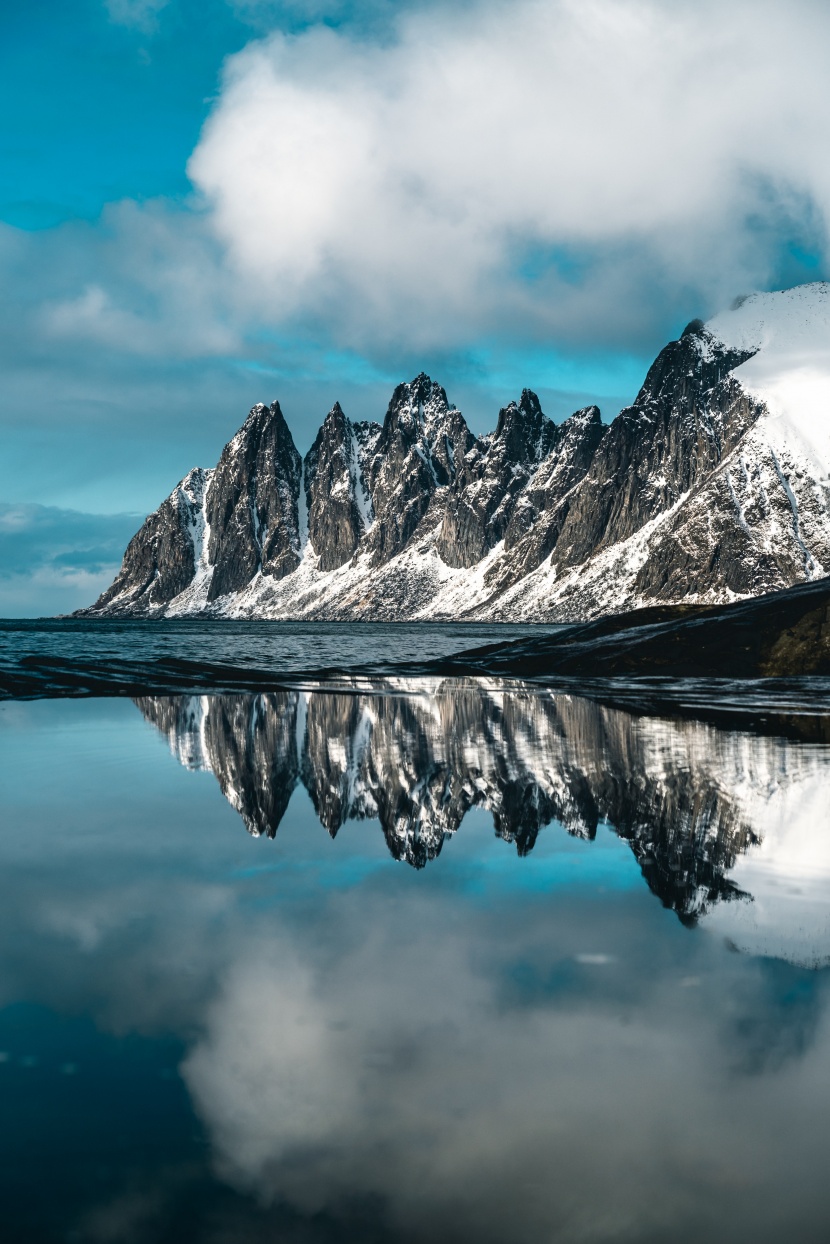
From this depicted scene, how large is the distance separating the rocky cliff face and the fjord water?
0.42 ft

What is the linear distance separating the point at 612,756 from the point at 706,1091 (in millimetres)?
13354

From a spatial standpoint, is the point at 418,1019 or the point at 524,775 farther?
the point at 524,775

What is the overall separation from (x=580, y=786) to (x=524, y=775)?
1393mm

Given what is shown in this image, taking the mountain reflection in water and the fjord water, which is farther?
the mountain reflection in water

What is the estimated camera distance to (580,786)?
15242 millimetres

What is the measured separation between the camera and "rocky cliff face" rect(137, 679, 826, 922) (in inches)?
449

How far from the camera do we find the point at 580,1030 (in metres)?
6.00

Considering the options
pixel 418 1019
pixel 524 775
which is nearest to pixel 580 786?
pixel 524 775

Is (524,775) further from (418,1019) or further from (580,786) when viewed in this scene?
(418,1019)

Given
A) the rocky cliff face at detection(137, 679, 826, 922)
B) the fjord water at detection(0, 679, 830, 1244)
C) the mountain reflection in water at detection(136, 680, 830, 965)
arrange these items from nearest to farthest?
the fjord water at detection(0, 679, 830, 1244) → the mountain reflection in water at detection(136, 680, 830, 965) → the rocky cliff face at detection(137, 679, 826, 922)

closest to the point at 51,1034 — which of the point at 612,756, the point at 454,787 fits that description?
the point at 454,787

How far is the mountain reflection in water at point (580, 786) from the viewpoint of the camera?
930cm

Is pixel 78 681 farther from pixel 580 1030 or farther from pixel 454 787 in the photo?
pixel 580 1030

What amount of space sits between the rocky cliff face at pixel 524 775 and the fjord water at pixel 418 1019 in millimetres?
129
